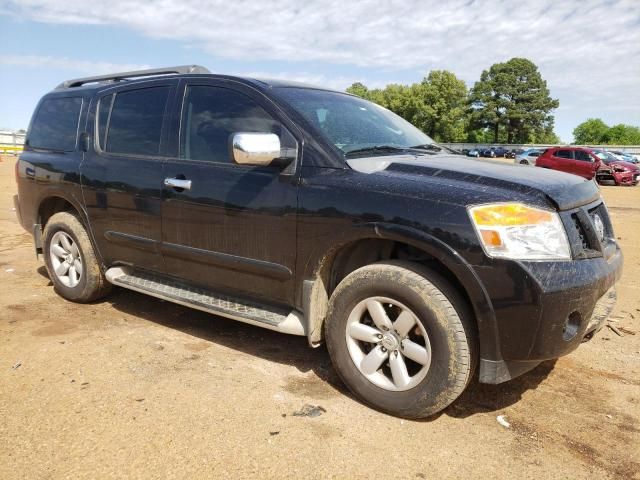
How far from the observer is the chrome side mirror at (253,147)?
290 cm

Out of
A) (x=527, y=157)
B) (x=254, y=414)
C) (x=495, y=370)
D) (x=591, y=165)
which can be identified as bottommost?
(x=527, y=157)

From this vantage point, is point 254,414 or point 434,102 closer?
point 254,414

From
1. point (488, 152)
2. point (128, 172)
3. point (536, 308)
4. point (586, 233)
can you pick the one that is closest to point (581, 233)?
point (586, 233)

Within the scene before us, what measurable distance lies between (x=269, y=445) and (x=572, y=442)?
1.48 m

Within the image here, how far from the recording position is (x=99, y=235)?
426 centimetres

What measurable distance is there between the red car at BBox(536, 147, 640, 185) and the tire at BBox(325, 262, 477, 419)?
20534mm

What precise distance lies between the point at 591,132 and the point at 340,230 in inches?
4365

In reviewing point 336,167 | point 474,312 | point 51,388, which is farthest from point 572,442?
point 51,388

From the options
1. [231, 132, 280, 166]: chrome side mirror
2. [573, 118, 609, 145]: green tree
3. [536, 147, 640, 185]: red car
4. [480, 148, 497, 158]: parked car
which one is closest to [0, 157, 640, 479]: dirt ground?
[231, 132, 280, 166]: chrome side mirror

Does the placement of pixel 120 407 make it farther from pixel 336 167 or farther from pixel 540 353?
pixel 540 353

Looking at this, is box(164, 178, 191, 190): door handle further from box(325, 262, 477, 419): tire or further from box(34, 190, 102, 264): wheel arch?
box(325, 262, 477, 419): tire

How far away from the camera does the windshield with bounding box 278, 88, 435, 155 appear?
10.8 feet

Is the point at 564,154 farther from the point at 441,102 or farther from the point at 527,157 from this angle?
the point at 441,102

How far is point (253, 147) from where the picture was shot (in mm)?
2914
